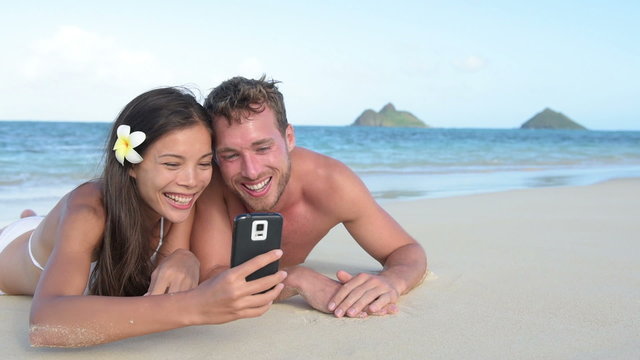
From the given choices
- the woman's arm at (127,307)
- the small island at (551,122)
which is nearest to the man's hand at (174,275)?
the woman's arm at (127,307)

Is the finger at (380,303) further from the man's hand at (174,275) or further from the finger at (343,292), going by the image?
the man's hand at (174,275)

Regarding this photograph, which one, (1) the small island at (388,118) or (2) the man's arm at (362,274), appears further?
(1) the small island at (388,118)

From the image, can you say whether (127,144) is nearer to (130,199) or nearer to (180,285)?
(130,199)

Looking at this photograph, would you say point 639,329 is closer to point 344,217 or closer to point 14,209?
point 344,217

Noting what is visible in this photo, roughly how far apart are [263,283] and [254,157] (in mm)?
→ 1139

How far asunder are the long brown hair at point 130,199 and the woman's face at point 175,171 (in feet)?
0.14

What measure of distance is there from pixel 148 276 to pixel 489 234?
3341 millimetres

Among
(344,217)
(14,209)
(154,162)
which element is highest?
(154,162)

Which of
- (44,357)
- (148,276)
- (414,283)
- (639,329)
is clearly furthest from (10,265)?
(639,329)

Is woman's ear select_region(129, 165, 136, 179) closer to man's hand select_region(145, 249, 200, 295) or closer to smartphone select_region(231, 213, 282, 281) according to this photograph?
man's hand select_region(145, 249, 200, 295)

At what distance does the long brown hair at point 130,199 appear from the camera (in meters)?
3.07

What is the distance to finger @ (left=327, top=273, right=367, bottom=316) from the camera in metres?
3.19

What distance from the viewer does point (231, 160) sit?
3.44 m

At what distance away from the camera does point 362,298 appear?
3207mm
